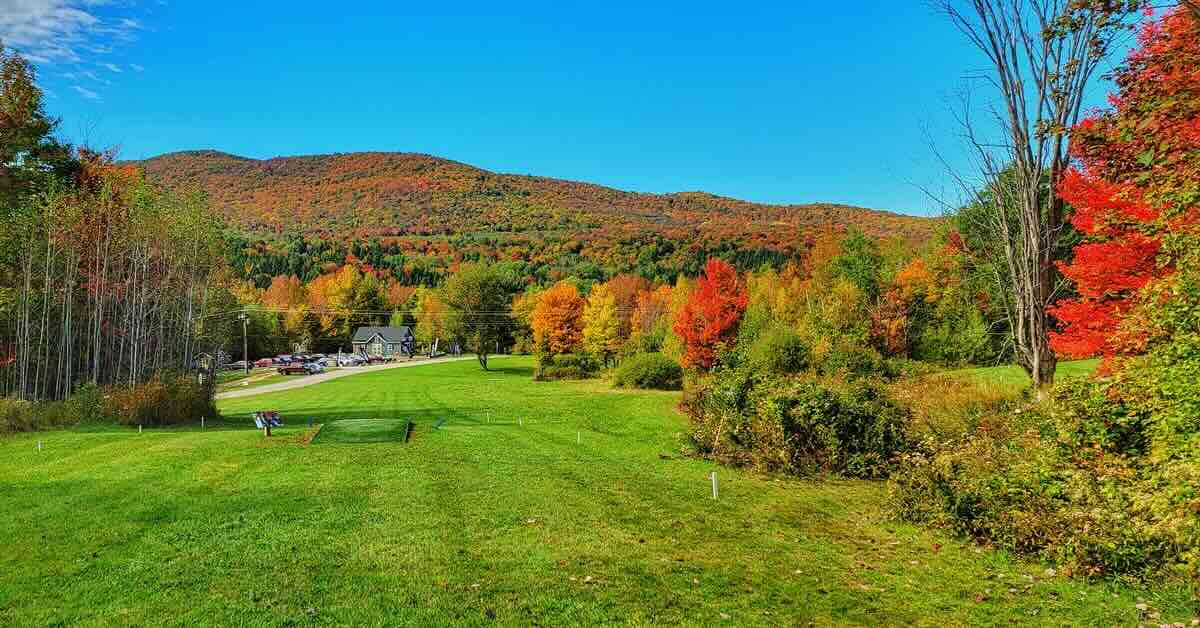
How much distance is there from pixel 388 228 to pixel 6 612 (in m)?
174

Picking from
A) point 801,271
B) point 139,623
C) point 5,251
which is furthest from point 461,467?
point 801,271

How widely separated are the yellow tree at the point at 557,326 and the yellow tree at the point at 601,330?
99 cm

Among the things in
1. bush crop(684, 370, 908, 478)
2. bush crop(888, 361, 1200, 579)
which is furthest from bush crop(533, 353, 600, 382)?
bush crop(888, 361, 1200, 579)

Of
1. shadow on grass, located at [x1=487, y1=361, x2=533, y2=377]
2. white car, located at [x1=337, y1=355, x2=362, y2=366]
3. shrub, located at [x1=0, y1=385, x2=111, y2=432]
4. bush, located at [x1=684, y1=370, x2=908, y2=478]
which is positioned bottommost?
white car, located at [x1=337, y1=355, x2=362, y2=366]

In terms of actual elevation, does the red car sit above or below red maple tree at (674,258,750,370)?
below

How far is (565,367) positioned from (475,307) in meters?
17.7

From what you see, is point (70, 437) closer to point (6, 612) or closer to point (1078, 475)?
point (6, 612)

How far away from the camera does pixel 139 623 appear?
5.78 meters

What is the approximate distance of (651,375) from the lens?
42219 mm

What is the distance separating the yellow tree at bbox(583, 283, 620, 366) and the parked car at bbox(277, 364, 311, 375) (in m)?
29.3

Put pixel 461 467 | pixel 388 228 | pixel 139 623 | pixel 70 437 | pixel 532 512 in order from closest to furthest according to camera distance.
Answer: pixel 139 623, pixel 532 512, pixel 461 467, pixel 70 437, pixel 388 228

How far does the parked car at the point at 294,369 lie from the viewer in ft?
207

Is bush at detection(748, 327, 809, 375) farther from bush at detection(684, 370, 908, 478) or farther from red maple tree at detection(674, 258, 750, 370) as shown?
bush at detection(684, 370, 908, 478)

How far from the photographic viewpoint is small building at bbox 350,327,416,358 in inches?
3804
